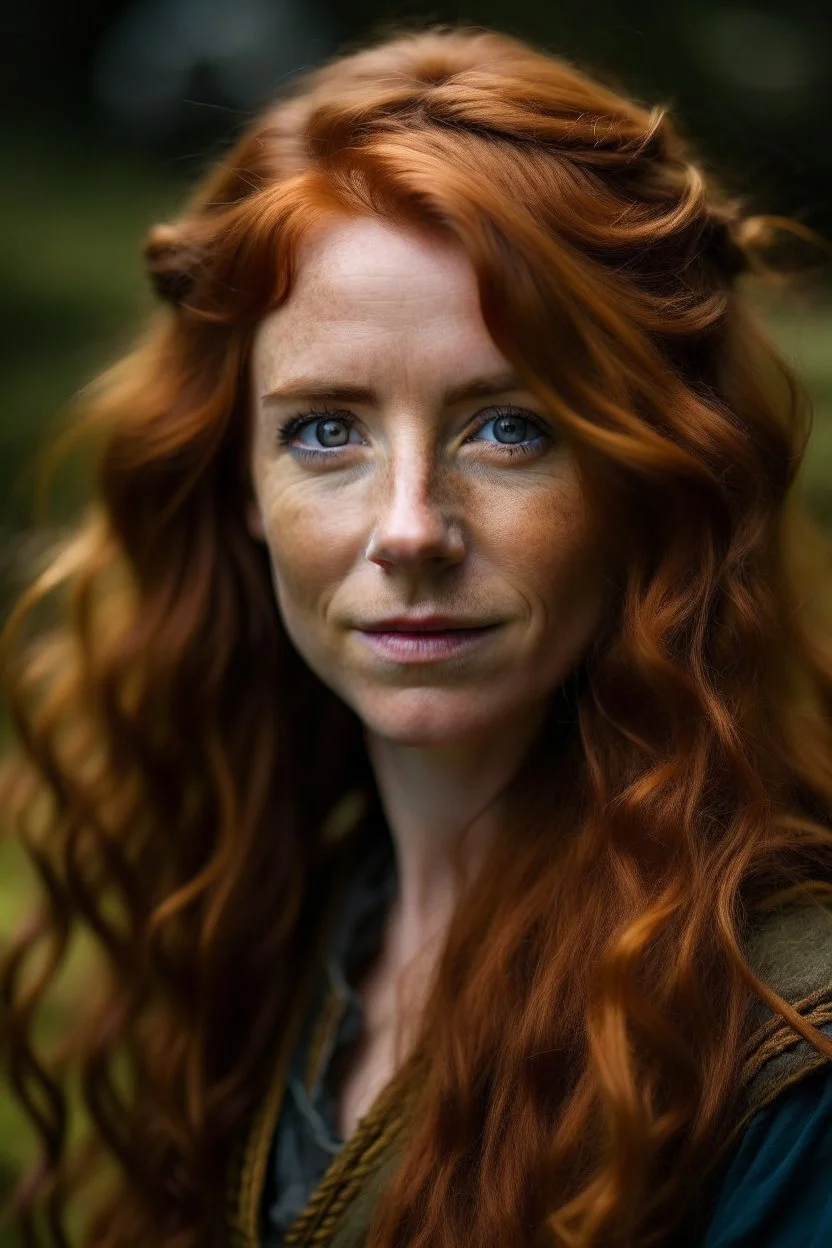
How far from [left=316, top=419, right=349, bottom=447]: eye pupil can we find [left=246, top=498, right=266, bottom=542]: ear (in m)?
0.20

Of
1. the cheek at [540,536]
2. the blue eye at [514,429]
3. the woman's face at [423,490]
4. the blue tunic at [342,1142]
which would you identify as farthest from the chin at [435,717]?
the blue tunic at [342,1142]

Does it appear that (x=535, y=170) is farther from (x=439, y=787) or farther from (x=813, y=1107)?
(x=813, y=1107)

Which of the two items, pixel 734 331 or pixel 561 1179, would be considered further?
pixel 734 331

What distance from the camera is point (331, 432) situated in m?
1.26

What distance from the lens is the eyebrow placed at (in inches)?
46.2

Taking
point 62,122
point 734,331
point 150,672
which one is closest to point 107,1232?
point 150,672

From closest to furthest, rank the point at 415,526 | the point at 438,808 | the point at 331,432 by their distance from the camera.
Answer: the point at 415,526, the point at 331,432, the point at 438,808

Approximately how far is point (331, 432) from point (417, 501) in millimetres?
143

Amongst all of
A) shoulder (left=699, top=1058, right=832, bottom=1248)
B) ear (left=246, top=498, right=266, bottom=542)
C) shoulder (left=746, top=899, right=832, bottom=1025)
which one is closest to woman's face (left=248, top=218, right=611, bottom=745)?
ear (left=246, top=498, right=266, bottom=542)

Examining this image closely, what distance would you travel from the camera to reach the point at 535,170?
3.84 feet

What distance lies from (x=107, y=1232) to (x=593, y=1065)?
0.76 m

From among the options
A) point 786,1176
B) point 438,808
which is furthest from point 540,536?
point 786,1176

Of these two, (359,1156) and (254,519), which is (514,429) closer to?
(254,519)

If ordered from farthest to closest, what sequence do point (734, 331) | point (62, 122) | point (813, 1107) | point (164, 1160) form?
point (62, 122) → point (164, 1160) → point (734, 331) → point (813, 1107)
